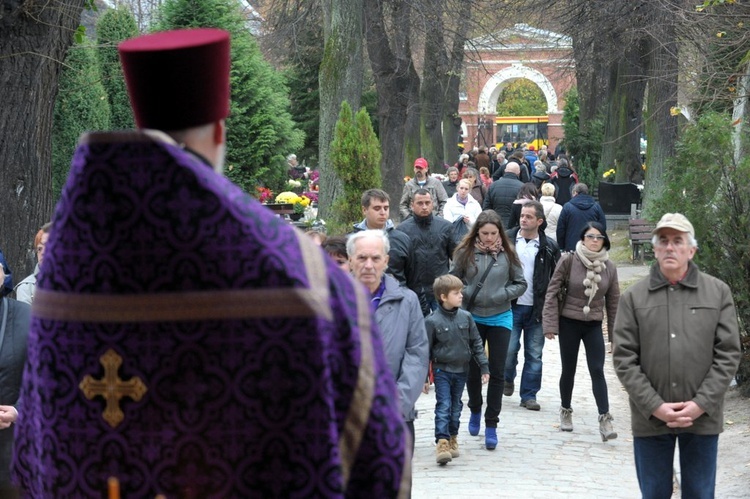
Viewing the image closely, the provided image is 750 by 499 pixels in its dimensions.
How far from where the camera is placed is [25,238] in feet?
31.3

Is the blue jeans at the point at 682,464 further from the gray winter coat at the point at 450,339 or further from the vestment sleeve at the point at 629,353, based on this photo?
the gray winter coat at the point at 450,339

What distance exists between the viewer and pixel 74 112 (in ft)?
65.1

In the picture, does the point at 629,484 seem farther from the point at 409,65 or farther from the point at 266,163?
the point at 409,65

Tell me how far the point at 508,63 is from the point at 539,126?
495 centimetres

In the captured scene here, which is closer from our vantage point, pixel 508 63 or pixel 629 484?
pixel 629 484

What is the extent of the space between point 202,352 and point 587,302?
820 centimetres

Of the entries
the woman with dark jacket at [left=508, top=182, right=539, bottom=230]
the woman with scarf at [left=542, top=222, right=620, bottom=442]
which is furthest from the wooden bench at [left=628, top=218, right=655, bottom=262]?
the woman with scarf at [left=542, top=222, right=620, bottom=442]

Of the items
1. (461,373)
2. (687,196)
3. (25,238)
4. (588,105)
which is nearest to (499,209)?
(687,196)

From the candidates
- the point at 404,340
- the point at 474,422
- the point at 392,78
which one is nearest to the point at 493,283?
the point at 474,422

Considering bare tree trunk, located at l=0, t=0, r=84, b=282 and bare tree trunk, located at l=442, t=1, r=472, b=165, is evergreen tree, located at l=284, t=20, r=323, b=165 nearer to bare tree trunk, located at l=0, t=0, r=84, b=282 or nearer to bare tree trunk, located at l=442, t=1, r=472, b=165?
bare tree trunk, located at l=442, t=1, r=472, b=165

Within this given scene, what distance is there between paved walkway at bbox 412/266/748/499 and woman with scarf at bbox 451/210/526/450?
45 cm

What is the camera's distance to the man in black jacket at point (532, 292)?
11625 mm

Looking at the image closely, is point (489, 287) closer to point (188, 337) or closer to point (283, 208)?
point (188, 337)

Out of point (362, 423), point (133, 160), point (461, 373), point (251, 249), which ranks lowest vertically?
point (461, 373)
